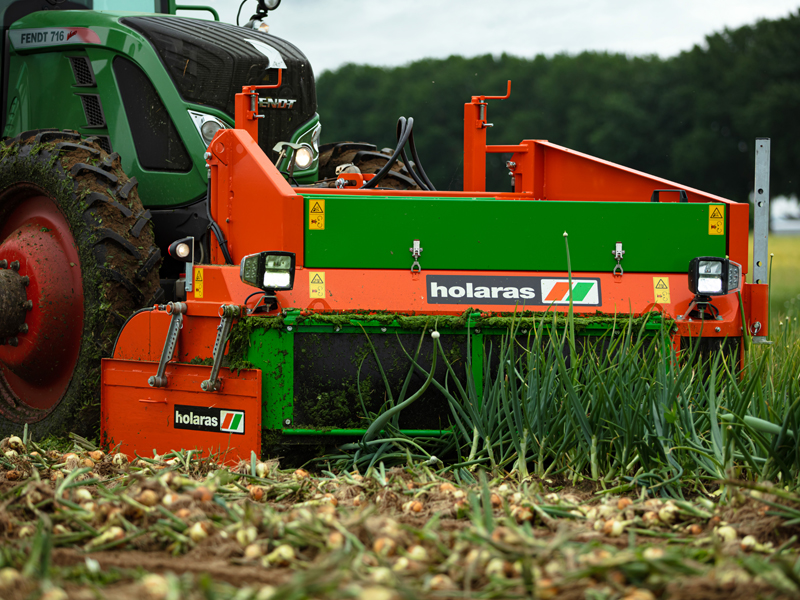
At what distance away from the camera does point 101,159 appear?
15.3ft

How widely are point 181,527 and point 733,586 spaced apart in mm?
1443

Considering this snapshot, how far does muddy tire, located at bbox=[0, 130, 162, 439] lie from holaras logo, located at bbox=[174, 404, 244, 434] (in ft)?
2.30

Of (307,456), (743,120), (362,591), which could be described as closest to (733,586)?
(362,591)

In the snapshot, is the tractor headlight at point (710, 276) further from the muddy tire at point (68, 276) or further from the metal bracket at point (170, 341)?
the muddy tire at point (68, 276)

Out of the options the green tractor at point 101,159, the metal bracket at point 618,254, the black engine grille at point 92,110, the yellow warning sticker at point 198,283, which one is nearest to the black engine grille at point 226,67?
the green tractor at point 101,159

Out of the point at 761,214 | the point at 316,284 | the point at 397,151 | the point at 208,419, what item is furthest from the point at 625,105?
the point at 208,419

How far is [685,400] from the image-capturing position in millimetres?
3354

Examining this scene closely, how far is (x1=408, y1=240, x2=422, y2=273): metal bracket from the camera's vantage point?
12.8ft

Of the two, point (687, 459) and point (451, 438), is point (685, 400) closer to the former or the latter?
point (687, 459)

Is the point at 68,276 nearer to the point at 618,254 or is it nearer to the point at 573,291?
the point at 573,291

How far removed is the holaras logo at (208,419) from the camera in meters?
3.68

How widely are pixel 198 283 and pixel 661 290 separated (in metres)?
1.98

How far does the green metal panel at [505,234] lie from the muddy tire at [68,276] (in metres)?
1.05

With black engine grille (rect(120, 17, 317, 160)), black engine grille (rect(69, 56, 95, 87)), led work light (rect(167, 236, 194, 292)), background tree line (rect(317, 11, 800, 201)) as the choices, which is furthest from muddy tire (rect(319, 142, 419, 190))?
background tree line (rect(317, 11, 800, 201))
